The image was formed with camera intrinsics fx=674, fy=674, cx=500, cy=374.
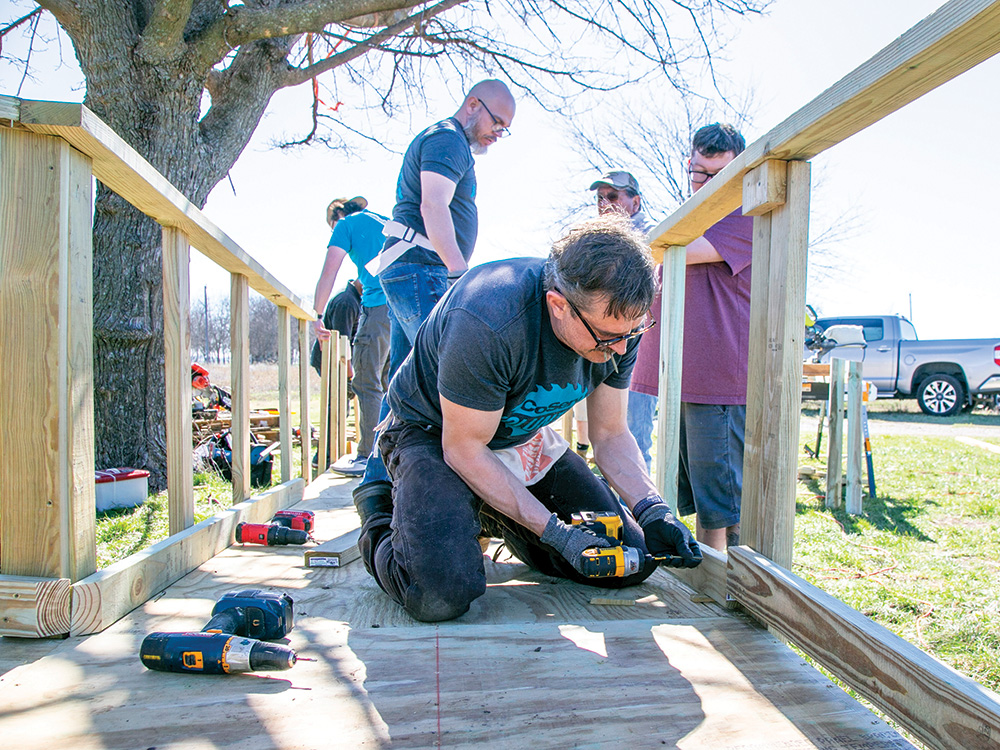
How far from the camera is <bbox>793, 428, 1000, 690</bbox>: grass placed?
240 centimetres

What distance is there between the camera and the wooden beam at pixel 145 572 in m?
1.57

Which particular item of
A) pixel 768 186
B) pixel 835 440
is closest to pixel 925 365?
pixel 835 440

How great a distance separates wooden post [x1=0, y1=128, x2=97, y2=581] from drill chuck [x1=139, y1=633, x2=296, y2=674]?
349 mm

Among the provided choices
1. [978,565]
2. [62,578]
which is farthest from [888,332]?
[62,578]

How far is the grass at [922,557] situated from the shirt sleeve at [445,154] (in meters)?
2.36

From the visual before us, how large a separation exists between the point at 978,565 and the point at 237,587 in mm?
3416

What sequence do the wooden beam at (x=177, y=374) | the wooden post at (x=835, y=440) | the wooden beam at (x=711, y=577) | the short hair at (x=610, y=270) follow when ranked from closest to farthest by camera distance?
1. the short hair at (x=610, y=270)
2. the wooden beam at (x=711, y=577)
3. the wooden beam at (x=177, y=374)
4. the wooden post at (x=835, y=440)

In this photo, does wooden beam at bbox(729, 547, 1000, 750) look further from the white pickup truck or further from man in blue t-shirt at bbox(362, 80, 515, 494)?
the white pickup truck

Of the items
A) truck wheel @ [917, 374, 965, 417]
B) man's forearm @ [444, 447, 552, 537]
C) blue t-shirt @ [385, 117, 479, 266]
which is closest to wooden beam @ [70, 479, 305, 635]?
man's forearm @ [444, 447, 552, 537]

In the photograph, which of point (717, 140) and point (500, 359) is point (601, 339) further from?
point (717, 140)

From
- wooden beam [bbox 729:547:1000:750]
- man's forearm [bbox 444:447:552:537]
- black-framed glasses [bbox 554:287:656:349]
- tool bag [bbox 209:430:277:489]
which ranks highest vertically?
black-framed glasses [bbox 554:287:656:349]

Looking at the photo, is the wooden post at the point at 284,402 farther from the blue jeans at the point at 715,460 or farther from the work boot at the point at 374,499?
the blue jeans at the point at 715,460

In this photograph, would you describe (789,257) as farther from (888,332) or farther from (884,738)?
(888,332)

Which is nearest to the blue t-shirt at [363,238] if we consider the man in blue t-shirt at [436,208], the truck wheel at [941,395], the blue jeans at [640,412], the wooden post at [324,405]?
the wooden post at [324,405]
